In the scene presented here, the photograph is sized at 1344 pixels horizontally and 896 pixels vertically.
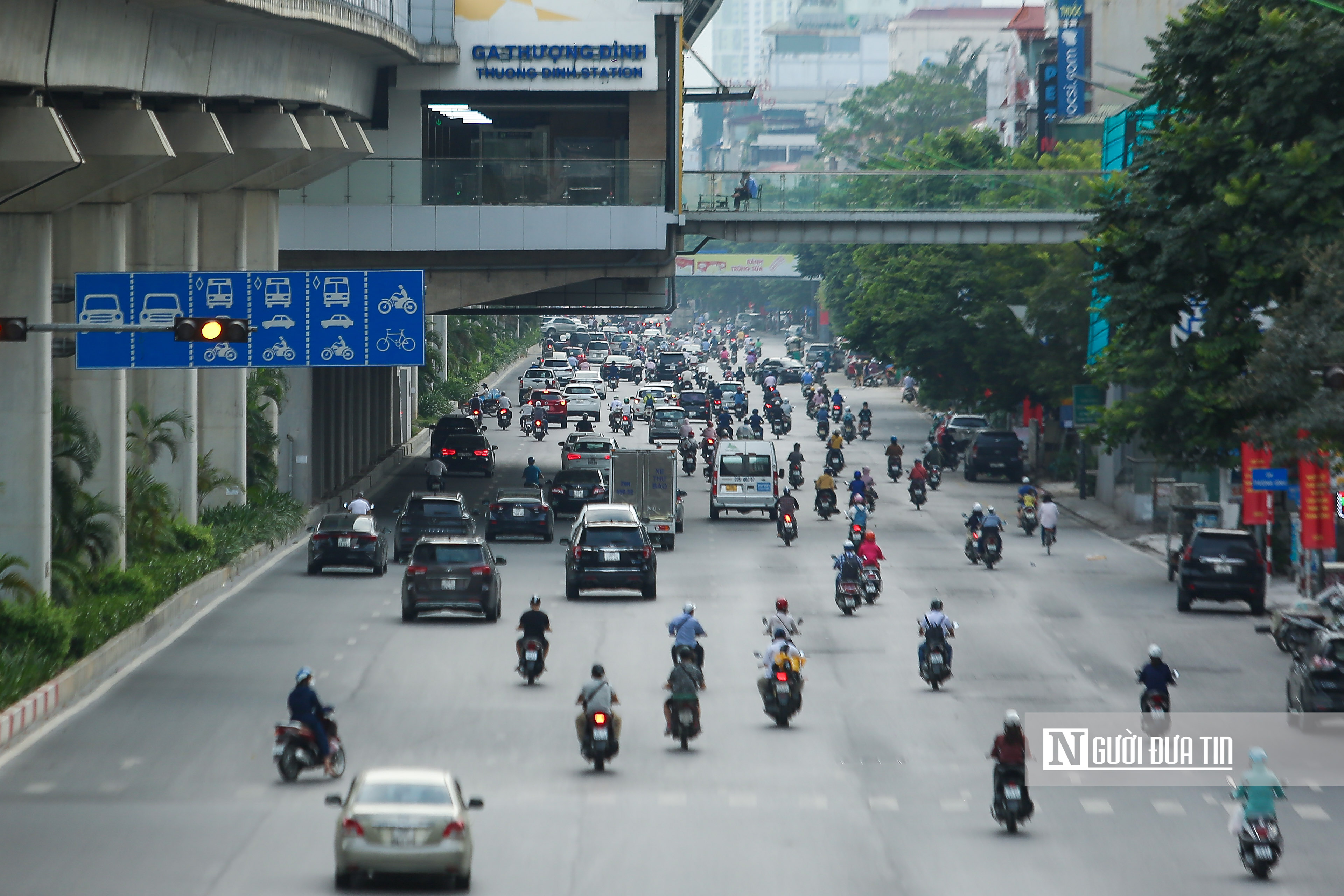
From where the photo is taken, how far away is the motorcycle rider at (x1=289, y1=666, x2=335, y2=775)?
20750 millimetres

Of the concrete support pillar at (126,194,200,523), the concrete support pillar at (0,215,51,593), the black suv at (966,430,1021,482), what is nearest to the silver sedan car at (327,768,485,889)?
the concrete support pillar at (0,215,51,593)

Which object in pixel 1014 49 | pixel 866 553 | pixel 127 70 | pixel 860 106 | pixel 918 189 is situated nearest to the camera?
pixel 127 70

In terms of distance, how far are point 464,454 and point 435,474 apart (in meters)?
6.59

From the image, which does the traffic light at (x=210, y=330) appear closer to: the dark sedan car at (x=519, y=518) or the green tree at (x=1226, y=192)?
the green tree at (x=1226, y=192)

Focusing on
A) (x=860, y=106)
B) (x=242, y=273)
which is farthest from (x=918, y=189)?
(x=860, y=106)

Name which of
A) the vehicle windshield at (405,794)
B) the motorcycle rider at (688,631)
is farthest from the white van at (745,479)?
the vehicle windshield at (405,794)

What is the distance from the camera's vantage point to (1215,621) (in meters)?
35.3

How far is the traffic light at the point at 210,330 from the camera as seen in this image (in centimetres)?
1959

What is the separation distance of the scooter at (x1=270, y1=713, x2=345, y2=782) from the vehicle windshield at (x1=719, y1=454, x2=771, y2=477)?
106 feet

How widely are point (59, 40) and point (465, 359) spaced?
8852cm

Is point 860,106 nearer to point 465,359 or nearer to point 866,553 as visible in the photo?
point 465,359

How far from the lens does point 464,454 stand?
64.5 meters

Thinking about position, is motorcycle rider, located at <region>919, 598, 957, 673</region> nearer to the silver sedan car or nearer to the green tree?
the green tree

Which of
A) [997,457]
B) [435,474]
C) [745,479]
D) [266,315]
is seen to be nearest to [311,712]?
[266,315]
